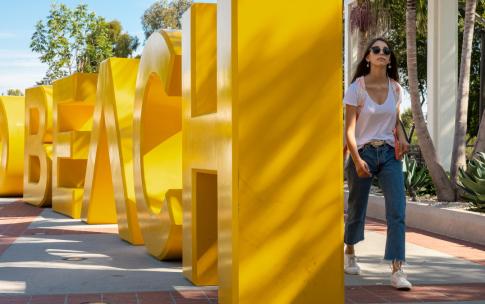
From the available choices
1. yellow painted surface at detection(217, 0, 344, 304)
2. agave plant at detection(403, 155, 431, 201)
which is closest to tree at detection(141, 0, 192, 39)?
agave plant at detection(403, 155, 431, 201)

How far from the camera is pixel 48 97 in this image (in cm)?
1628

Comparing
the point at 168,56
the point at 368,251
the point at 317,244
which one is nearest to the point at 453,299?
the point at 317,244

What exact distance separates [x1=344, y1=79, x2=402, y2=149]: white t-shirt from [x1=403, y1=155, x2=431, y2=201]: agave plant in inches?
261

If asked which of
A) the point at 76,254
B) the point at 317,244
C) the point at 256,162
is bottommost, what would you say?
the point at 76,254

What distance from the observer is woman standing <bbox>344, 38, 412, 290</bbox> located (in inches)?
258

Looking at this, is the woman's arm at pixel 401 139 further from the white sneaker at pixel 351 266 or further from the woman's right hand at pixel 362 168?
the white sneaker at pixel 351 266

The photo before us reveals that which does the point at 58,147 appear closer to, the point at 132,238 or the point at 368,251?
the point at 132,238

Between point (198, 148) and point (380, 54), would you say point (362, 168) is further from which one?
point (198, 148)

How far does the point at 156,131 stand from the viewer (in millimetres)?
9539

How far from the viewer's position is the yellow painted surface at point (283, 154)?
5.42m

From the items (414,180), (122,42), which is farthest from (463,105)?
(122,42)

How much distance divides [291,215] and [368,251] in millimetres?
3830

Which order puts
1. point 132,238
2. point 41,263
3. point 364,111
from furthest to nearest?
point 132,238 → point 41,263 → point 364,111

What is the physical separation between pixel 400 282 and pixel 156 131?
4051mm
